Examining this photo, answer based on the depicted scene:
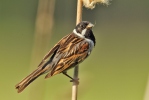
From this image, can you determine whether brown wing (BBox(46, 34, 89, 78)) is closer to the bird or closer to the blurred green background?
the bird

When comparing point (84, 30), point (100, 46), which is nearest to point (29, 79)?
point (84, 30)

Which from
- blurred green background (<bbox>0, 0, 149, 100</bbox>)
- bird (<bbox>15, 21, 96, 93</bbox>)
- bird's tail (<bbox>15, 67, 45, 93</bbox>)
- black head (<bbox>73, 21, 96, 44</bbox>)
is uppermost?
blurred green background (<bbox>0, 0, 149, 100</bbox>)

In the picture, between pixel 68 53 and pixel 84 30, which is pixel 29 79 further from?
pixel 84 30

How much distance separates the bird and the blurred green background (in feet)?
2.59

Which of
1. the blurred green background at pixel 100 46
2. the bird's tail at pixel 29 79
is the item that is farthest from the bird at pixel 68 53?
the blurred green background at pixel 100 46

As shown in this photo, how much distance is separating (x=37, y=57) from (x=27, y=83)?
0.11 meters

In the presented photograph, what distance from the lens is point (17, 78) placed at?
327 centimetres

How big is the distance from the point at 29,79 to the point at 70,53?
214 mm

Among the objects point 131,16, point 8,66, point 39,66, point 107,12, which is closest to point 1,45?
point 8,66

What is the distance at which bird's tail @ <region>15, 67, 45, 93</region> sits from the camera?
2.03 meters

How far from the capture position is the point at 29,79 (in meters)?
2.06

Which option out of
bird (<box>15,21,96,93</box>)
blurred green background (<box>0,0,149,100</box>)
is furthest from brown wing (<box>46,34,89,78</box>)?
blurred green background (<box>0,0,149,100</box>)

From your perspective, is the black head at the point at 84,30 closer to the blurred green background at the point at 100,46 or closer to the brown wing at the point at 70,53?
the brown wing at the point at 70,53

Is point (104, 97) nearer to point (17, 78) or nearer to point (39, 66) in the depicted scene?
point (17, 78)
